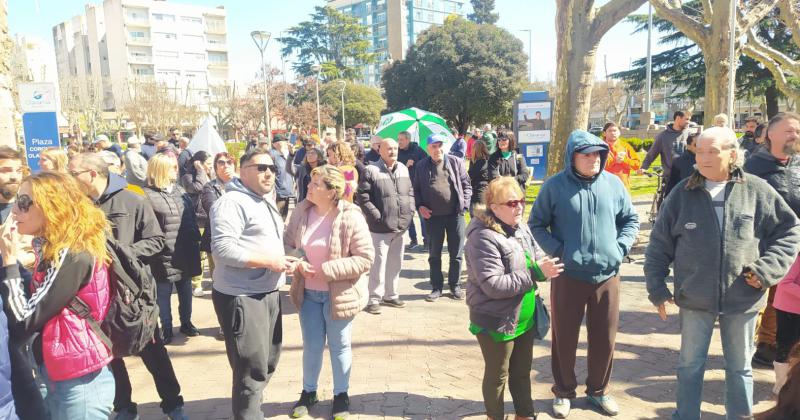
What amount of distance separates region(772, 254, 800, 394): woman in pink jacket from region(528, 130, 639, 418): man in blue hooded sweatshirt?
1.03 meters

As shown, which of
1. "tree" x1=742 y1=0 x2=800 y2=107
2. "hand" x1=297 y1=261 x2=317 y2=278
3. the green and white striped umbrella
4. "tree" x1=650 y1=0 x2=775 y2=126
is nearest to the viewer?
"hand" x1=297 y1=261 x2=317 y2=278

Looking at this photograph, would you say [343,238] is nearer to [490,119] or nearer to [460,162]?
[460,162]

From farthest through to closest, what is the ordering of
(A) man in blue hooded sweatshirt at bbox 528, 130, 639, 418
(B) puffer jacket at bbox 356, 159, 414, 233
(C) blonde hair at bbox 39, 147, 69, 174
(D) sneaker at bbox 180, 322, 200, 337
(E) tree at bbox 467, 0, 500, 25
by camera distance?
(E) tree at bbox 467, 0, 500, 25 → (B) puffer jacket at bbox 356, 159, 414, 233 → (C) blonde hair at bbox 39, 147, 69, 174 → (D) sneaker at bbox 180, 322, 200, 337 → (A) man in blue hooded sweatshirt at bbox 528, 130, 639, 418

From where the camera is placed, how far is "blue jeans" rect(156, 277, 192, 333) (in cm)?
498

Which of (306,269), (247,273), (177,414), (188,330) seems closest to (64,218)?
(247,273)

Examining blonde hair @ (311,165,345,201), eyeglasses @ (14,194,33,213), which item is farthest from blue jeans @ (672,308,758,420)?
eyeglasses @ (14,194,33,213)

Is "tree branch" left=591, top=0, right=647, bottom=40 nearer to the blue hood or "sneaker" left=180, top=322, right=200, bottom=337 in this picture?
the blue hood

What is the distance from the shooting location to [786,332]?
363 centimetres

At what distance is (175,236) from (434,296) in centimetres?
301

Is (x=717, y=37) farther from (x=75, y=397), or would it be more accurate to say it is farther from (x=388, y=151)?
(x=75, y=397)

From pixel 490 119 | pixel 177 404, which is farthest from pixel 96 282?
pixel 490 119

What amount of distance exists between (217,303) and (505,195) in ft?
6.40

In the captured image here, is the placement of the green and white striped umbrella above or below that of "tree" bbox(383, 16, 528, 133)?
below

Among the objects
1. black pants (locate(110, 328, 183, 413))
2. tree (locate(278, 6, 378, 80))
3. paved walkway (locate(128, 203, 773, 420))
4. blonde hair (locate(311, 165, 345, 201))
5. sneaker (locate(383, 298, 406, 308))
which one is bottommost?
paved walkway (locate(128, 203, 773, 420))
